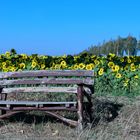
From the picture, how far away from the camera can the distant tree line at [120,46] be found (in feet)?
46.8

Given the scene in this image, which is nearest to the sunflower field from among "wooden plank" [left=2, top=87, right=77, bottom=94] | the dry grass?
the dry grass

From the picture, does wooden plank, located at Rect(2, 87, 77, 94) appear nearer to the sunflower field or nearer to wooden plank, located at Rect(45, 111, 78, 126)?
wooden plank, located at Rect(45, 111, 78, 126)

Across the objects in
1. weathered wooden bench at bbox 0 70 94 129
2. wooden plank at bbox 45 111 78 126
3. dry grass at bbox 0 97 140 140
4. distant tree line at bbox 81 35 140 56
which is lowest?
dry grass at bbox 0 97 140 140

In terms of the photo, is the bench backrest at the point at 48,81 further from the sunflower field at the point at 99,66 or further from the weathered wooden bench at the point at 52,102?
the sunflower field at the point at 99,66

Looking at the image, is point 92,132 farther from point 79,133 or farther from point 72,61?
point 72,61

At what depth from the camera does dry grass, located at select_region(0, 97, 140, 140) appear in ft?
21.7

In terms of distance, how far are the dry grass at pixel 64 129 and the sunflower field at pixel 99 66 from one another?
223 cm

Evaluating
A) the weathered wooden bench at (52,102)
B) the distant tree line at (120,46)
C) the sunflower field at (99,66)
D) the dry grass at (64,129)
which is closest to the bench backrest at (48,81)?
the weathered wooden bench at (52,102)

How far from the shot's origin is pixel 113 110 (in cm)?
809

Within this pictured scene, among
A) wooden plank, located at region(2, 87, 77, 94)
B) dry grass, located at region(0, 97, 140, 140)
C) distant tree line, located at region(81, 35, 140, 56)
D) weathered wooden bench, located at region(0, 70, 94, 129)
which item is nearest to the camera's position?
dry grass, located at region(0, 97, 140, 140)

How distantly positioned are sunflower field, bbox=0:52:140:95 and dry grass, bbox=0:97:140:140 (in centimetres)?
223

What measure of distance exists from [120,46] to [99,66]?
4.12 meters

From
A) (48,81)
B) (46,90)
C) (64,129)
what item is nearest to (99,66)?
(48,81)

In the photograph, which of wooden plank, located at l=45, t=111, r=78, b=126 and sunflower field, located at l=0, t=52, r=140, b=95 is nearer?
wooden plank, located at l=45, t=111, r=78, b=126
